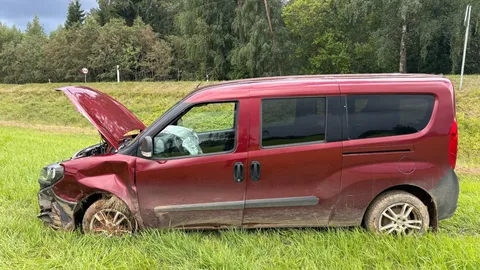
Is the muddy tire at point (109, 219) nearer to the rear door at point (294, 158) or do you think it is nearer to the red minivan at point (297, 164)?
the red minivan at point (297, 164)

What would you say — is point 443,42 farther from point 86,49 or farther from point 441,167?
point 86,49

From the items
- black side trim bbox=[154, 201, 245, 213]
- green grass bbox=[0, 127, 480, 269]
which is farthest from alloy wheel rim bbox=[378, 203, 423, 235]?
black side trim bbox=[154, 201, 245, 213]

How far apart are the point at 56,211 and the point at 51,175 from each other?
396 mm

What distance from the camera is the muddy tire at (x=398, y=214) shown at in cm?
364

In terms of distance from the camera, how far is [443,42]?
32.2 m

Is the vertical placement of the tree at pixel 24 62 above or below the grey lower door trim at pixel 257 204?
above

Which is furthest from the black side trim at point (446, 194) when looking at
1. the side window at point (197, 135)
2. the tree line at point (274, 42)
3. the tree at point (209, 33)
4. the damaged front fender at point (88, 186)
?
the tree at point (209, 33)

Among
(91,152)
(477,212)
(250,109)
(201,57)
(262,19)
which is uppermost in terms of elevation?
(262,19)

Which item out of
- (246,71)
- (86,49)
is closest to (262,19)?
(246,71)

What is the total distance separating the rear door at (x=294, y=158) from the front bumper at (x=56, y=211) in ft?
6.13

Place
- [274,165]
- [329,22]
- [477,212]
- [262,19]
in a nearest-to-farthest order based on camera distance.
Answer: [274,165], [477,212], [262,19], [329,22]

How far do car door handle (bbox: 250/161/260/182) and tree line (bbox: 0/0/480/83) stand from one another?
2714 centimetres

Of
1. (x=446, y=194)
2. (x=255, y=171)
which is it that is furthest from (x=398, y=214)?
(x=255, y=171)

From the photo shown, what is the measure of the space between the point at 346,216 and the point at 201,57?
35.0 metres
